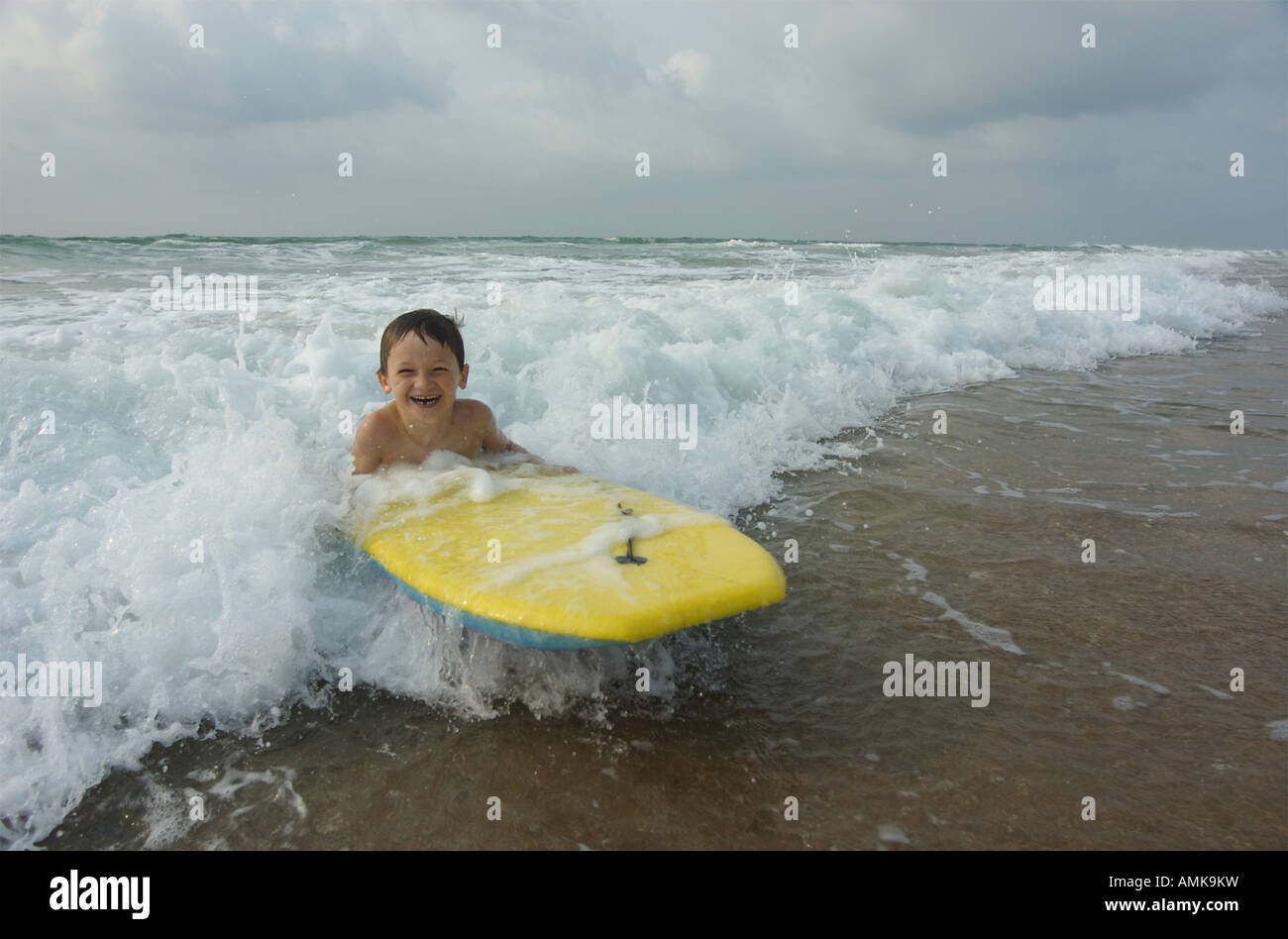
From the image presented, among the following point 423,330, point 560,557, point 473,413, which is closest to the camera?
point 560,557

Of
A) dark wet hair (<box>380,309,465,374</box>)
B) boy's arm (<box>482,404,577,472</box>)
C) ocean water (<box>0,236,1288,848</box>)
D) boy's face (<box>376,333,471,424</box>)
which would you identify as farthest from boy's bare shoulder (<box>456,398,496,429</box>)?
ocean water (<box>0,236,1288,848</box>)

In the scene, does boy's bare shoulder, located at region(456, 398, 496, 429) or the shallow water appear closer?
the shallow water

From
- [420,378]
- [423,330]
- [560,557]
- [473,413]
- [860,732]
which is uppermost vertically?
[423,330]

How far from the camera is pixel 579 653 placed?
8.38 feet

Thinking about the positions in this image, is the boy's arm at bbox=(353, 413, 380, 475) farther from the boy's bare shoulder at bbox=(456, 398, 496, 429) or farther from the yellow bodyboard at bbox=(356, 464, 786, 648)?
the boy's bare shoulder at bbox=(456, 398, 496, 429)

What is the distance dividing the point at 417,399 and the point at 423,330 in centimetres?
30

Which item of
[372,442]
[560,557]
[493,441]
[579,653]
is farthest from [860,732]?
[372,442]

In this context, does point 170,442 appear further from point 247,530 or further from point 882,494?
point 882,494

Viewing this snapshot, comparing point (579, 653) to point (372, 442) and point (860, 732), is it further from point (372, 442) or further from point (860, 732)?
point (372, 442)

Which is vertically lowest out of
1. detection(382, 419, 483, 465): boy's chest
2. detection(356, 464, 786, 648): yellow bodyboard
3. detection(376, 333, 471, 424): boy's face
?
detection(356, 464, 786, 648): yellow bodyboard

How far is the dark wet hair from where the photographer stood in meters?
3.26

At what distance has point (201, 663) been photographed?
2.42m

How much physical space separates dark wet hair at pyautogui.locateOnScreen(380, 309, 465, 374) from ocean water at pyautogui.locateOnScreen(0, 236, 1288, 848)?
62 cm
